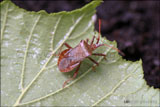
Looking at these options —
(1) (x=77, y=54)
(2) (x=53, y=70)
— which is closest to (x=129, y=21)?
(1) (x=77, y=54)

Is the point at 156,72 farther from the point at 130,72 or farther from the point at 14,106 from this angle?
the point at 14,106

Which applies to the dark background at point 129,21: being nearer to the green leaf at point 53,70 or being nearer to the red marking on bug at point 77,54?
the red marking on bug at point 77,54

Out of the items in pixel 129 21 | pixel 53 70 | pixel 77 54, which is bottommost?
pixel 53 70

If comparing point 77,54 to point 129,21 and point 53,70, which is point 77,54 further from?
point 129,21

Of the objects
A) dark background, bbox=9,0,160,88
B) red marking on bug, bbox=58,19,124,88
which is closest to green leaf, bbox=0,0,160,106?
red marking on bug, bbox=58,19,124,88

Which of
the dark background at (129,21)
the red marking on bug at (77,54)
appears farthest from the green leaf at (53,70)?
the dark background at (129,21)

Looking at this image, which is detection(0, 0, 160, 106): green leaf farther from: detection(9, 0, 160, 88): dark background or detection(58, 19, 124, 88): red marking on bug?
detection(9, 0, 160, 88): dark background

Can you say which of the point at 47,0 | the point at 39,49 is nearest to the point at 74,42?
the point at 39,49
